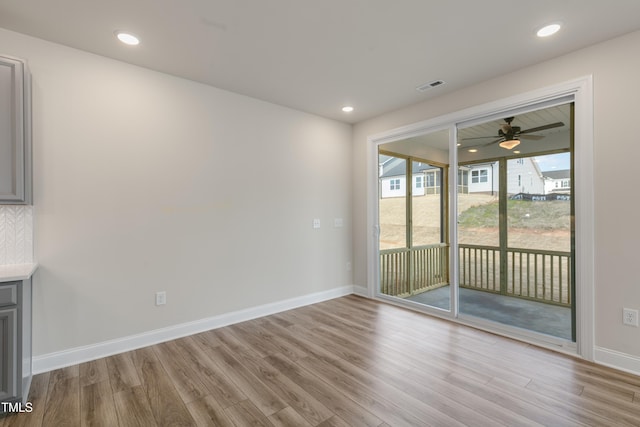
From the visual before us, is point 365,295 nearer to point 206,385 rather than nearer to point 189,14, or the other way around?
point 206,385

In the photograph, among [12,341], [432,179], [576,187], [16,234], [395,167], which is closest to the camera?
[12,341]

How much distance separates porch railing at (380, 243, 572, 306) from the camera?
294 centimetres

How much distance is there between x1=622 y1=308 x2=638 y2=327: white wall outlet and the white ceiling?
7.16 ft

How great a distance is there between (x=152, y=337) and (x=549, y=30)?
432 cm

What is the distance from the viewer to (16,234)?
239 centimetres

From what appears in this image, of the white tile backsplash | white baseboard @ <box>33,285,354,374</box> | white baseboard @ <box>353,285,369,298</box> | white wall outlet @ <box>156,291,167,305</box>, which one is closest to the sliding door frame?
white baseboard @ <box>353,285,369,298</box>

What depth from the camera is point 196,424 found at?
1858 mm

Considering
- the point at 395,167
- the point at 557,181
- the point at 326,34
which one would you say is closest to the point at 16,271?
the point at 326,34

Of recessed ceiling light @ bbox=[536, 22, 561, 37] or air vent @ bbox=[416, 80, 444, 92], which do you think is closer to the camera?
recessed ceiling light @ bbox=[536, 22, 561, 37]

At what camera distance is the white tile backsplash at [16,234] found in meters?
2.34

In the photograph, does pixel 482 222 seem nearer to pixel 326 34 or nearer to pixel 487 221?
pixel 487 221

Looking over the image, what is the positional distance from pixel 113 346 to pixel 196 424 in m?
1.44

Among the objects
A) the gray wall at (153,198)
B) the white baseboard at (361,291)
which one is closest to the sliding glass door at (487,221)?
the white baseboard at (361,291)

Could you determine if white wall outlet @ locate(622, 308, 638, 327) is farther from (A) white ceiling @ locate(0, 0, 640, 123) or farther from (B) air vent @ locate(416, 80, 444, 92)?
(B) air vent @ locate(416, 80, 444, 92)
